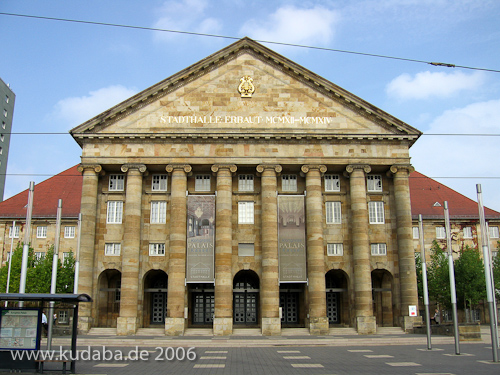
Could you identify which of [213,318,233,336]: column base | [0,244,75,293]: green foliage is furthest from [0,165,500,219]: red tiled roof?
[213,318,233,336]: column base

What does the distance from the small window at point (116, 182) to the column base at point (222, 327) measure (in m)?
13.9

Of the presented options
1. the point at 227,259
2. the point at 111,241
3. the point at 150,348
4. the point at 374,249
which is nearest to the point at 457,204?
the point at 374,249

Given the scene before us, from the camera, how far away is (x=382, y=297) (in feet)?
152

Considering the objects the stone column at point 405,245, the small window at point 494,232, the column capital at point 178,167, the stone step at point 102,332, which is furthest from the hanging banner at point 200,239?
the small window at point 494,232

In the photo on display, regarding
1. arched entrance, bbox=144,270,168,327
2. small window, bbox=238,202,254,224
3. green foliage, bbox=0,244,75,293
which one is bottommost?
arched entrance, bbox=144,270,168,327

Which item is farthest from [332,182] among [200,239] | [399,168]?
[200,239]

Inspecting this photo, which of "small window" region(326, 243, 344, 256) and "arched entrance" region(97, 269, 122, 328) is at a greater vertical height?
"small window" region(326, 243, 344, 256)

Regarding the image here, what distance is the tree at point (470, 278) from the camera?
191ft

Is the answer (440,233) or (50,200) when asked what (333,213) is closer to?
(440,233)

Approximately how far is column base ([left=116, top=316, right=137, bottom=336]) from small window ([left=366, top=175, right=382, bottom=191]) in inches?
882

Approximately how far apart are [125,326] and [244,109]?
19878mm

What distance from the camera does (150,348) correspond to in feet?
105

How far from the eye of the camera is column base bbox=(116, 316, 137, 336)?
134 feet

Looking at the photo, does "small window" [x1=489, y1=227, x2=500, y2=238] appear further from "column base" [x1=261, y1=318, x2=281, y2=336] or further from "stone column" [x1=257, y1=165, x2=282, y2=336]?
"column base" [x1=261, y1=318, x2=281, y2=336]
